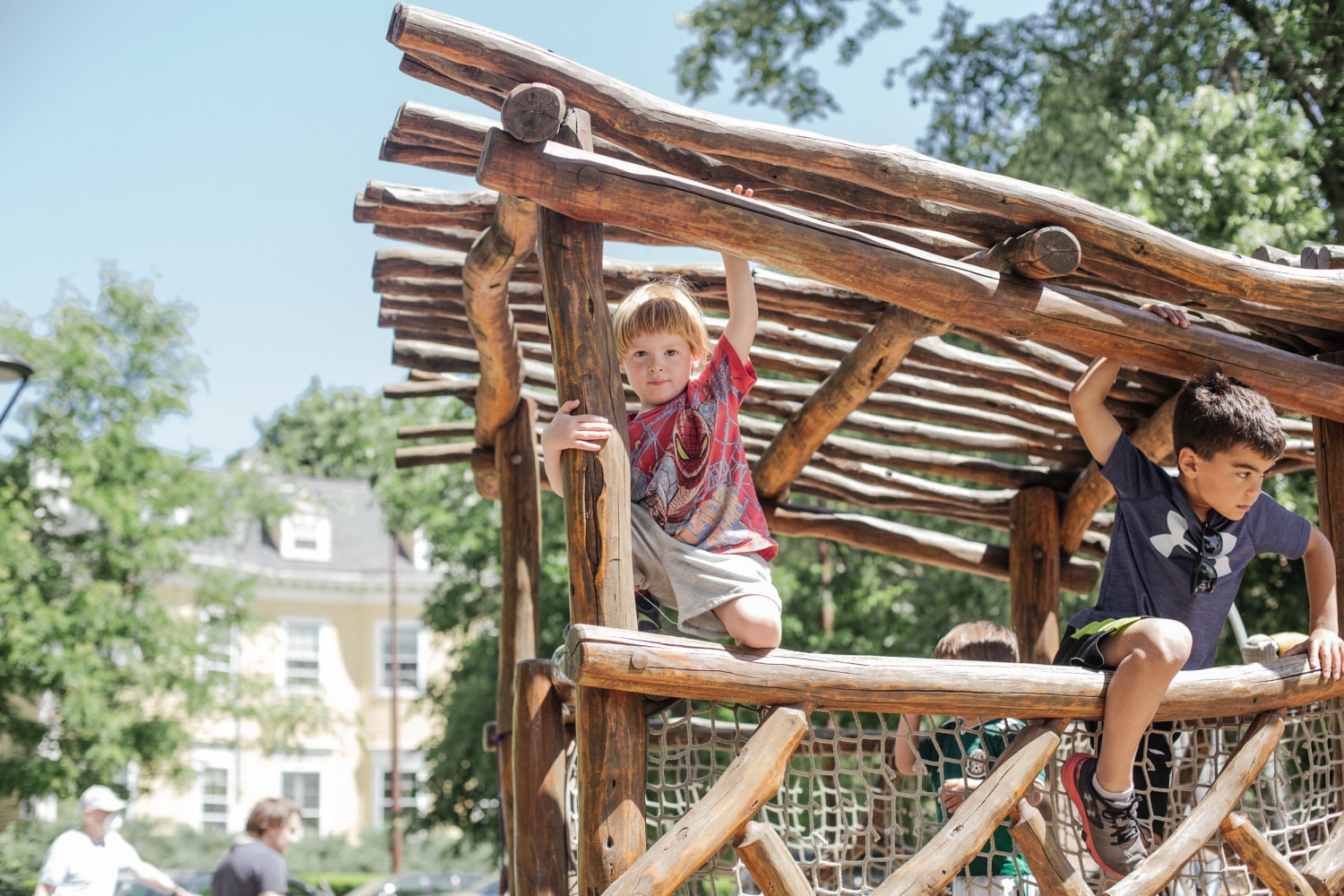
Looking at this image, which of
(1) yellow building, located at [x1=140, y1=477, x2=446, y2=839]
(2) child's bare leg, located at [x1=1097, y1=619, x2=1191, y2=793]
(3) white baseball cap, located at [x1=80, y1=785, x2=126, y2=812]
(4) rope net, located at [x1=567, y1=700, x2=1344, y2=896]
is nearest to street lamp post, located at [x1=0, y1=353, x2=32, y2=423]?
(3) white baseball cap, located at [x1=80, y1=785, x2=126, y2=812]

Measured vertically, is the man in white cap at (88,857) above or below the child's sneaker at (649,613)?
below

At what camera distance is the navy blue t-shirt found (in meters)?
3.54

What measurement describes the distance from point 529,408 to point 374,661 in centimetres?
2523

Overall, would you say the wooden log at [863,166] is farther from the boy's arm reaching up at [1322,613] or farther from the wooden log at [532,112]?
the boy's arm reaching up at [1322,613]

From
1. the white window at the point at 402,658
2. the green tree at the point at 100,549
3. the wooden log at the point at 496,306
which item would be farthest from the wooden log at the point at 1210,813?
the white window at the point at 402,658

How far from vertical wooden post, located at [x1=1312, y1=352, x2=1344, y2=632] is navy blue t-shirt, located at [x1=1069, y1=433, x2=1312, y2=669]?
463 mm

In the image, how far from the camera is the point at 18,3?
2397cm

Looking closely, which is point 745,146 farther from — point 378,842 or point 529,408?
point 378,842

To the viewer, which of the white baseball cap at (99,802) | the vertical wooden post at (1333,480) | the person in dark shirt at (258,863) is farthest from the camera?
the white baseball cap at (99,802)

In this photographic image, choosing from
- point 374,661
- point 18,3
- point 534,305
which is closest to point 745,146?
point 534,305

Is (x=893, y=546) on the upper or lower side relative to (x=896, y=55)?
lower

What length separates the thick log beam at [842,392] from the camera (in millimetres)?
4590

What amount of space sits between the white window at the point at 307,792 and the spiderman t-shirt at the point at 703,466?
27.7 metres

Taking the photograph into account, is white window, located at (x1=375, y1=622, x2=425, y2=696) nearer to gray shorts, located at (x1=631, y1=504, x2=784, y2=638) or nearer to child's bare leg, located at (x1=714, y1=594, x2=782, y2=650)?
gray shorts, located at (x1=631, y1=504, x2=784, y2=638)
